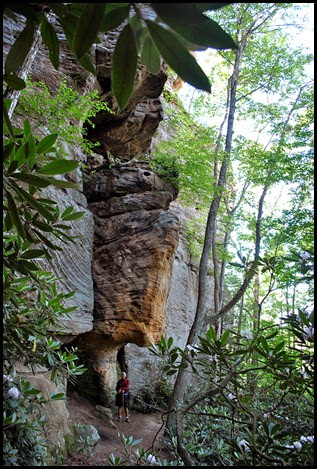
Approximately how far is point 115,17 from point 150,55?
111 millimetres

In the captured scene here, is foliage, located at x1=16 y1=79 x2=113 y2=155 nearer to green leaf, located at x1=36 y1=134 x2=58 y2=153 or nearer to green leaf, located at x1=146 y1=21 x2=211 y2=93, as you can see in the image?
green leaf, located at x1=36 y1=134 x2=58 y2=153

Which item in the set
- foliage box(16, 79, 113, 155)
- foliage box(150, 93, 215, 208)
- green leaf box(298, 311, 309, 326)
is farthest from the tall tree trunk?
green leaf box(298, 311, 309, 326)

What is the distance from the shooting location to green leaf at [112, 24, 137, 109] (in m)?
0.75

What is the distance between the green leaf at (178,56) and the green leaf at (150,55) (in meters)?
0.09

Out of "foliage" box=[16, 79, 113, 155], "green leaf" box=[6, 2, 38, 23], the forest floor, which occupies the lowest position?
the forest floor

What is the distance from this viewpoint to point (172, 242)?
713 cm

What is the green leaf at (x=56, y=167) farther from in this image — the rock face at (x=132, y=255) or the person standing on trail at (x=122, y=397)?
the person standing on trail at (x=122, y=397)

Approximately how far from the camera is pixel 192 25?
2.25 feet

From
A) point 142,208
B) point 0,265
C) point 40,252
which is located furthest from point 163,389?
point 0,265

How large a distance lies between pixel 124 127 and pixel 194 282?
606 cm

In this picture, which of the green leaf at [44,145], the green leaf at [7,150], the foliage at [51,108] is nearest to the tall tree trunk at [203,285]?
the foliage at [51,108]

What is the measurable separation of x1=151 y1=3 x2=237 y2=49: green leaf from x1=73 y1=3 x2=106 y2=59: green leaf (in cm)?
12

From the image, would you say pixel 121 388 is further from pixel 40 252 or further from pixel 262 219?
pixel 40 252

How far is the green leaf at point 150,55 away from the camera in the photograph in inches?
31.4
